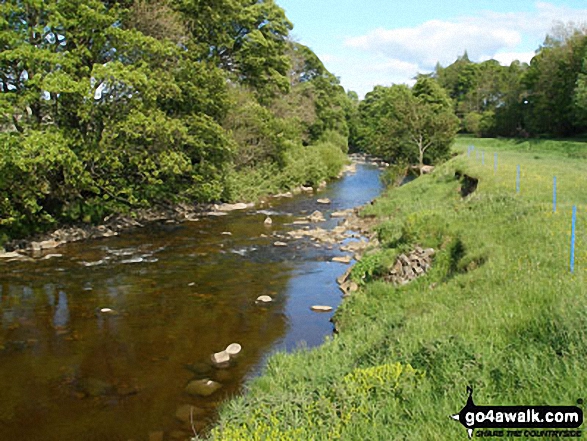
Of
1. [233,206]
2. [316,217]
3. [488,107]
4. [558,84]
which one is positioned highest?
[558,84]

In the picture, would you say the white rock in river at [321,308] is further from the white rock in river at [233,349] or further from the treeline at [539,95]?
the treeline at [539,95]

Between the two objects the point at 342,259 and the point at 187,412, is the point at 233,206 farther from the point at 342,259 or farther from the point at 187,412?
the point at 187,412

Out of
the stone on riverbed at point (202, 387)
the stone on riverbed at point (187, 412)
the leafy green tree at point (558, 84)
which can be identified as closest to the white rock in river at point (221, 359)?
the stone on riverbed at point (202, 387)

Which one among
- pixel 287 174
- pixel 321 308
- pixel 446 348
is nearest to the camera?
pixel 446 348

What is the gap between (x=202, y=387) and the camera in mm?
9914

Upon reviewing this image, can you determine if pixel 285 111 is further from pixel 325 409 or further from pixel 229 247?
pixel 325 409

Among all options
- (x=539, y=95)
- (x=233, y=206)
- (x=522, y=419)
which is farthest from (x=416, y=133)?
(x=522, y=419)

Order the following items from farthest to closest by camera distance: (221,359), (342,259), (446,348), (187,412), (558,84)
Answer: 1. (558,84)
2. (342,259)
3. (221,359)
4. (187,412)
5. (446,348)

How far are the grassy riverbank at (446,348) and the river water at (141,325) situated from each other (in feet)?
5.52

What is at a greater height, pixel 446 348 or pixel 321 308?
pixel 446 348

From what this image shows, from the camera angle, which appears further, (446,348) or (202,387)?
(202,387)

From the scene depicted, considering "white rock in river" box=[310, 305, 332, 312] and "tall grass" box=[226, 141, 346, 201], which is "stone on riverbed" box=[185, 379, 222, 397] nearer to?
"white rock in river" box=[310, 305, 332, 312]

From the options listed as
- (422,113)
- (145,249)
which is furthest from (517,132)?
(145,249)

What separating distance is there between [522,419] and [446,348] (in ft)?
6.14
